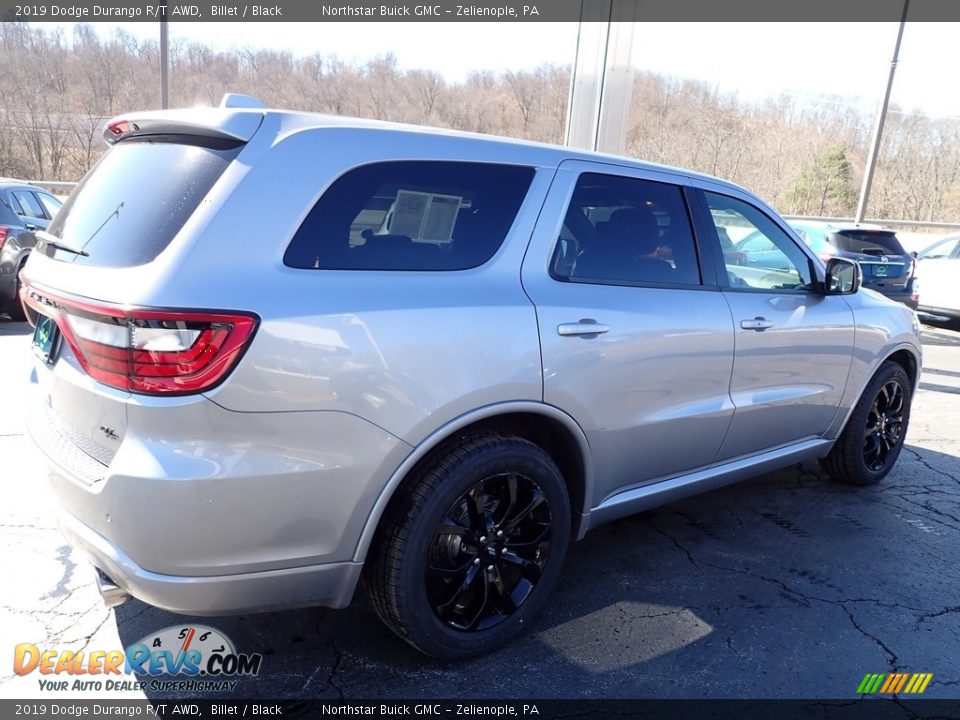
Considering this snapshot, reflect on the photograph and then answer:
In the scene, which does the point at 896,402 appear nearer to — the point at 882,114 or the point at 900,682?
the point at 900,682

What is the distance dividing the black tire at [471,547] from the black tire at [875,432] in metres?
2.54

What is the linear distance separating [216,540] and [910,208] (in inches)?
1806

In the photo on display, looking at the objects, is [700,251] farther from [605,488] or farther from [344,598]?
[344,598]

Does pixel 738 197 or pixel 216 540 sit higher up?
pixel 738 197

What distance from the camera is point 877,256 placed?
10.8 metres

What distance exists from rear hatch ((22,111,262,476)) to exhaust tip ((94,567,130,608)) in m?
0.35

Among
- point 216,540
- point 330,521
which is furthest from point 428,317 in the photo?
point 216,540

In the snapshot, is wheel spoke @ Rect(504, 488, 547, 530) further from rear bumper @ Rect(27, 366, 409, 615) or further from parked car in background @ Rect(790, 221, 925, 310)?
parked car in background @ Rect(790, 221, 925, 310)

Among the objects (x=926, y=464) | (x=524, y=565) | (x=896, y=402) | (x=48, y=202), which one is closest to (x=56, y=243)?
(x=524, y=565)

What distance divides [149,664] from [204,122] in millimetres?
1929

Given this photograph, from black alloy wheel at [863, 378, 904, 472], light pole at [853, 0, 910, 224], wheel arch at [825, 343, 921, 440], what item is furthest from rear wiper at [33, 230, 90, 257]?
light pole at [853, 0, 910, 224]

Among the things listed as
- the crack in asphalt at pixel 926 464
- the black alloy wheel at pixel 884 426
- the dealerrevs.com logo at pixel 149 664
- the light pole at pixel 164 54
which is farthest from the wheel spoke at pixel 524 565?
the light pole at pixel 164 54

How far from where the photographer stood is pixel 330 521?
2217 millimetres

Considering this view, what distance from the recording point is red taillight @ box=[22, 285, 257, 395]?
6.40 ft
